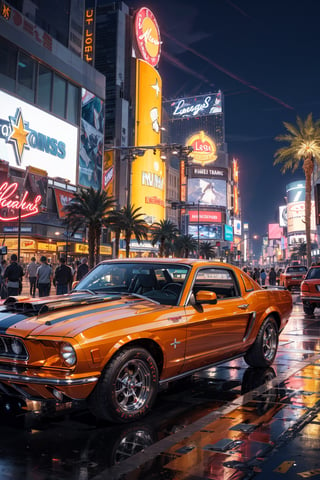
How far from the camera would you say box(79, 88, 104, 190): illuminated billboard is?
5634 cm

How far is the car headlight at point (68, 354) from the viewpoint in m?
3.88

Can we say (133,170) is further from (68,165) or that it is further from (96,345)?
(96,345)

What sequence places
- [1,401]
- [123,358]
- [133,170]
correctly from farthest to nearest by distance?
[133,170]
[1,401]
[123,358]

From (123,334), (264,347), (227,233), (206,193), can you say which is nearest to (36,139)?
(264,347)

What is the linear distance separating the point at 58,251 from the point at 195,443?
47.4 metres

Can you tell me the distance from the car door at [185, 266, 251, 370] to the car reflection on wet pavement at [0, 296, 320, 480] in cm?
48

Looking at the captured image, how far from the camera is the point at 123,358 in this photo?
13.6ft

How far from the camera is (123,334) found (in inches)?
165

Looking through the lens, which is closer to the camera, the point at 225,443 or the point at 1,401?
the point at 225,443

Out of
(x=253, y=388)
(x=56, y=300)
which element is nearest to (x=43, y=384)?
(x=56, y=300)

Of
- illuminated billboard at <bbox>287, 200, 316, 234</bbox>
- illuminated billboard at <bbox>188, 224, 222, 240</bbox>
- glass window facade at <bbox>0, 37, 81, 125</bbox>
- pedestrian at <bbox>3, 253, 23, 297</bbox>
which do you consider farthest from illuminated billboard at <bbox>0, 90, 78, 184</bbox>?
illuminated billboard at <bbox>287, 200, 316, 234</bbox>

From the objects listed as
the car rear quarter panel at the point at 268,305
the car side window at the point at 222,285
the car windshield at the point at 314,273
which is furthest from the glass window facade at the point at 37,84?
the car rear quarter panel at the point at 268,305

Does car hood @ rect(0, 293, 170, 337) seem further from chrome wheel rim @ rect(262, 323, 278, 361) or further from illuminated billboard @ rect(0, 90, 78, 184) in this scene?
illuminated billboard @ rect(0, 90, 78, 184)

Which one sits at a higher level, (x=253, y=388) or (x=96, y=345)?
(x=96, y=345)
